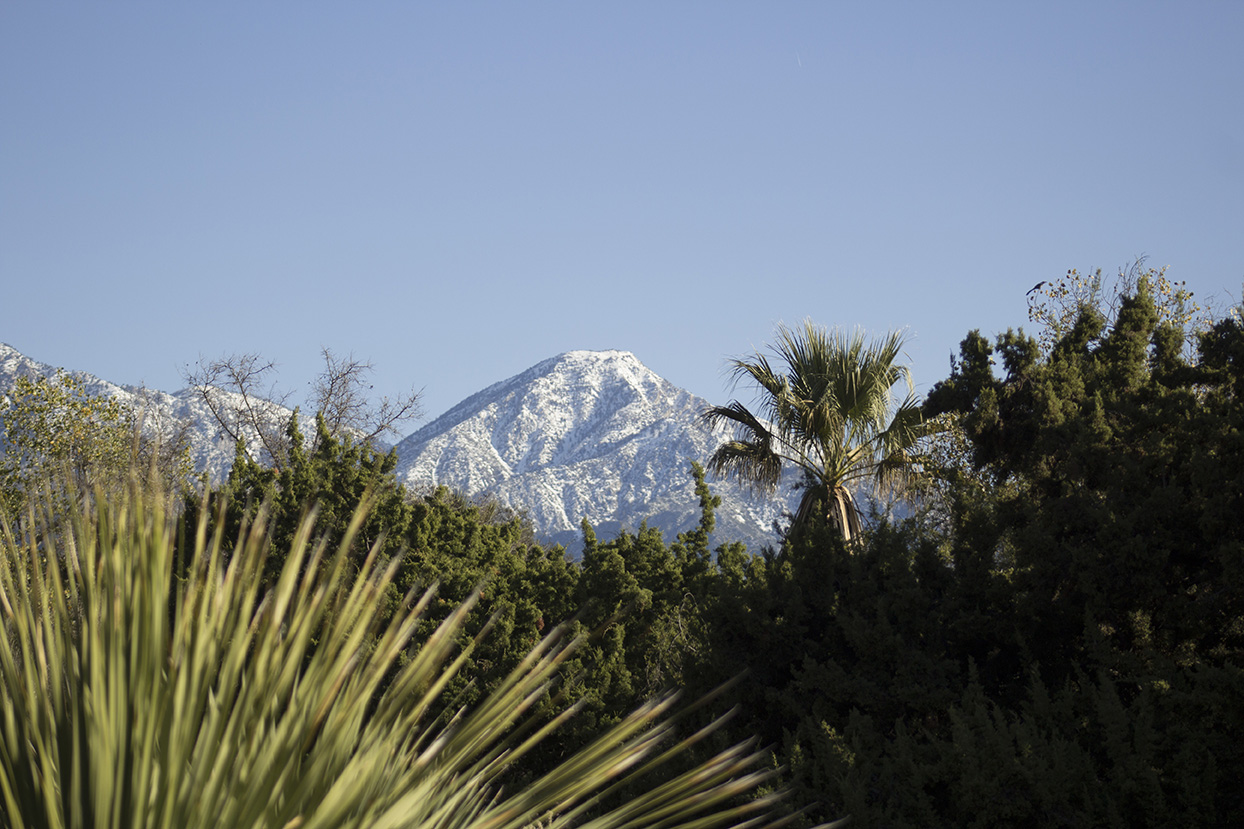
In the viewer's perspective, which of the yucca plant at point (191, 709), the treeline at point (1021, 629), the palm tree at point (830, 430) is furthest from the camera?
the palm tree at point (830, 430)

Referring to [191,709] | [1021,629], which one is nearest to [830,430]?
[1021,629]

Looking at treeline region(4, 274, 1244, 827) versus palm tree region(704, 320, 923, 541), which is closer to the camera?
treeline region(4, 274, 1244, 827)

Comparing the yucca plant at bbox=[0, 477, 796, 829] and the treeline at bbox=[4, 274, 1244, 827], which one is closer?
the yucca plant at bbox=[0, 477, 796, 829]

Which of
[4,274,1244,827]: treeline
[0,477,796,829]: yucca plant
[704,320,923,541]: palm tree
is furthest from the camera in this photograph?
[704,320,923,541]: palm tree

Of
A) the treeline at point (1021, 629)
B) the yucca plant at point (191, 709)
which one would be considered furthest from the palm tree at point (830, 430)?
the yucca plant at point (191, 709)

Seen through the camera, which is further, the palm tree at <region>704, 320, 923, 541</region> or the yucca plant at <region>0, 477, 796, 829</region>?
the palm tree at <region>704, 320, 923, 541</region>

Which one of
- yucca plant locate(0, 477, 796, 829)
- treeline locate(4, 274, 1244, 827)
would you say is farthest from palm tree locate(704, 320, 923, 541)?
yucca plant locate(0, 477, 796, 829)

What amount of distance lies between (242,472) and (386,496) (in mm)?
2263

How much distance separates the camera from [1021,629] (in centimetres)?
838

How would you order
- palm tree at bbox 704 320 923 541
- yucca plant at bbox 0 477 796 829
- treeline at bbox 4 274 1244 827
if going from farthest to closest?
palm tree at bbox 704 320 923 541
treeline at bbox 4 274 1244 827
yucca plant at bbox 0 477 796 829

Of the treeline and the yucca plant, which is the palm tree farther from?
the yucca plant

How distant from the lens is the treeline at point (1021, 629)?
650 cm

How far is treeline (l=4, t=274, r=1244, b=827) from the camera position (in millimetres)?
6504

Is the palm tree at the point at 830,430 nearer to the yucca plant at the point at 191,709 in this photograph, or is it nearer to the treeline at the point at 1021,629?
the treeline at the point at 1021,629
